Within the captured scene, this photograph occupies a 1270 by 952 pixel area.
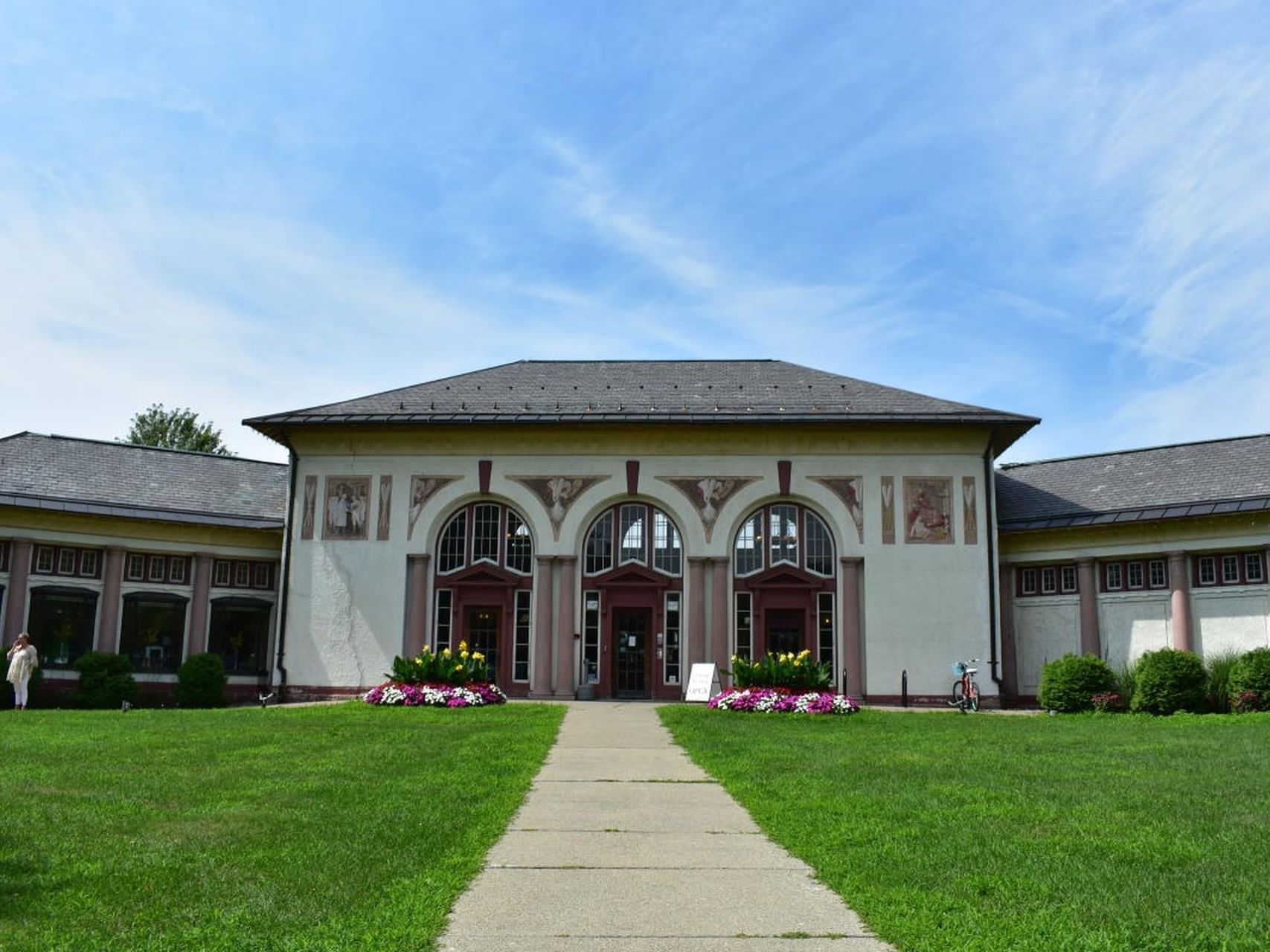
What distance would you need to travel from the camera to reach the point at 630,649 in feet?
108

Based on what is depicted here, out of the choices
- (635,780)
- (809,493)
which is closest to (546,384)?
(809,493)

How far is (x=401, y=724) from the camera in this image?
2084 centimetres

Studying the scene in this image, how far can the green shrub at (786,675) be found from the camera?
25.2 meters

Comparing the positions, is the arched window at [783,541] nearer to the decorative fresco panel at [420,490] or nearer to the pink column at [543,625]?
the pink column at [543,625]

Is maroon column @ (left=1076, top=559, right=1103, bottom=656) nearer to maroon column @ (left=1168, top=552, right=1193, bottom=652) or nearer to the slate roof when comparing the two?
maroon column @ (left=1168, top=552, right=1193, bottom=652)

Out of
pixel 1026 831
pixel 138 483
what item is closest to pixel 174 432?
pixel 138 483

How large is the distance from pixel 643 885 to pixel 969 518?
26003mm

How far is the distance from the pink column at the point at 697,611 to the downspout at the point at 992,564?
764 cm

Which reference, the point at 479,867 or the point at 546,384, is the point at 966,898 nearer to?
the point at 479,867

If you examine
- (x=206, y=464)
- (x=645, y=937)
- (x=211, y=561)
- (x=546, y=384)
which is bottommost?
(x=645, y=937)

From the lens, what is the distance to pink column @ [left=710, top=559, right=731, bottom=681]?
3209 cm

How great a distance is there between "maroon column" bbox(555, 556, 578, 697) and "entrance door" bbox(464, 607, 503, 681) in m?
1.84

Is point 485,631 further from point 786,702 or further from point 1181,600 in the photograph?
point 1181,600

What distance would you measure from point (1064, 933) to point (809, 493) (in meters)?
26.4
